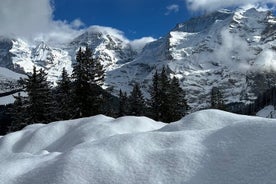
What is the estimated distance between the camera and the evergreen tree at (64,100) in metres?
38.1

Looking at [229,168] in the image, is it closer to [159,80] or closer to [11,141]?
[11,141]

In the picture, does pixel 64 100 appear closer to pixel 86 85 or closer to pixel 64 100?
pixel 64 100

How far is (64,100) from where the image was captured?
1601 inches

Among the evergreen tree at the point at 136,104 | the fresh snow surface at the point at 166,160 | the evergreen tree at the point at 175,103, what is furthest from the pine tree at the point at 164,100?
the fresh snow surface at the point at 166,160

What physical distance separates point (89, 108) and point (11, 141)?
24158mm

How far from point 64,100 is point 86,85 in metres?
3.72

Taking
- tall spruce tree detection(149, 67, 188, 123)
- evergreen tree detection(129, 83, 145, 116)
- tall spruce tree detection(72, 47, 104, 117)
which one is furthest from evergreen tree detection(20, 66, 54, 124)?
evergreen tree detection(129, 83, 145, 116)

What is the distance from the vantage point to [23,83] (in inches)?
1526

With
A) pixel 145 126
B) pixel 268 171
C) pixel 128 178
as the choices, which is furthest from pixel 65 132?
pixel 268 171

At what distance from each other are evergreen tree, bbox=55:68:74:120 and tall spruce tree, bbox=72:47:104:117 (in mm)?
812

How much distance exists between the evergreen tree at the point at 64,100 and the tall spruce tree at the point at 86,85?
32.0 inches

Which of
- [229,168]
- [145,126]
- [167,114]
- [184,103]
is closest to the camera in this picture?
[229,168]

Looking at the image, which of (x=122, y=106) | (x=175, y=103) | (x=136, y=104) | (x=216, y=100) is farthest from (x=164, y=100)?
(x=216, y=100)

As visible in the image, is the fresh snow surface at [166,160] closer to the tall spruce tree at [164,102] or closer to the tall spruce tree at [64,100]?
the tall spruce tree at [64,100]
